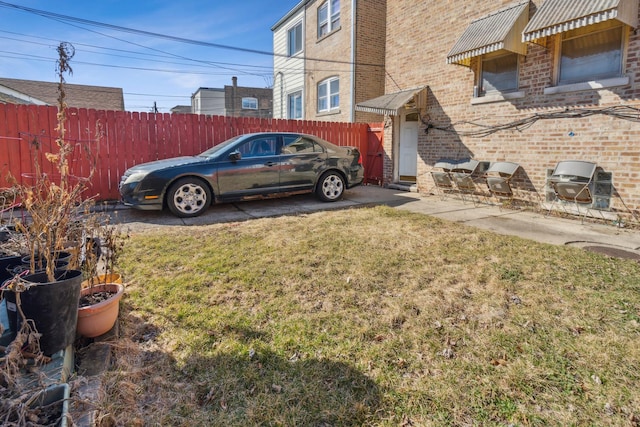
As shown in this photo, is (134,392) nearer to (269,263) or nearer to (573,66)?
(269,263)

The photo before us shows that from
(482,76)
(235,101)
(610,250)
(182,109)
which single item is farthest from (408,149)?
(182,109)

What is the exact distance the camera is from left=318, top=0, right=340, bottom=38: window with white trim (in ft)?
48.1

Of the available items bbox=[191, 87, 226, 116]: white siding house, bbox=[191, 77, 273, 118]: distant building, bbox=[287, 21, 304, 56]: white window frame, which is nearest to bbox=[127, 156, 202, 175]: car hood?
bbox=[287, 21, 304, 56]: white window frame

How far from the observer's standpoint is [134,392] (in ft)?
7.08

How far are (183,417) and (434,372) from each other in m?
1.57

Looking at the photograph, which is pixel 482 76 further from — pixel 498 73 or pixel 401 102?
pixel 401 102

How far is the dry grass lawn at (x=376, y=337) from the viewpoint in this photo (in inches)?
82.0

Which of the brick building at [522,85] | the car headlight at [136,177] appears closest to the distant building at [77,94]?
the car headlight at [136,177]

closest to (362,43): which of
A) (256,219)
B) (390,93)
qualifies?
(390,93)

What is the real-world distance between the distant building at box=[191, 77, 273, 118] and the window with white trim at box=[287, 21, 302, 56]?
19077 millimetres

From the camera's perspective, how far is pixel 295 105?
1900 cm

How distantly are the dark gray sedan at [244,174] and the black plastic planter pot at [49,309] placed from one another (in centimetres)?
454

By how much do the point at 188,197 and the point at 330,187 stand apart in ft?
10.6

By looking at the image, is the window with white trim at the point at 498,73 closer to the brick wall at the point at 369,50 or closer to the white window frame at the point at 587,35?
the white window frame at the point at 587,35
